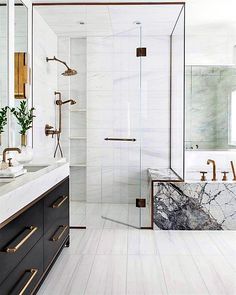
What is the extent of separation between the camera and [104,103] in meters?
Result: 5.16

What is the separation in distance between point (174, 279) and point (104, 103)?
102 inches

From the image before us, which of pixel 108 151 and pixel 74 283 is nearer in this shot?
pixel 74 283

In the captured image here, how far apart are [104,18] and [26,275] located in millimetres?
3350

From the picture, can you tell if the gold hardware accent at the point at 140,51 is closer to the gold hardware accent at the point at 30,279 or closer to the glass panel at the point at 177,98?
the glass panel at the point at 177,98

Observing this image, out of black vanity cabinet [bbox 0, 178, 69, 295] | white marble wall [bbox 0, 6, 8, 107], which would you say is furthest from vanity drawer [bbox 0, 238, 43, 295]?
white marble wall [bbox 0, 6, 8, 107]

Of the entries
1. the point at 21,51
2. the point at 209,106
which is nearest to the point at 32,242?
the point at 21,51

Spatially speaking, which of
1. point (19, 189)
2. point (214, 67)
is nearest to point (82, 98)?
point (214, 67)

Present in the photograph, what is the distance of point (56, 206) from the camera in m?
3.26

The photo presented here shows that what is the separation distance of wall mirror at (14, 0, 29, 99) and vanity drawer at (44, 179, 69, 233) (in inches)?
40.0

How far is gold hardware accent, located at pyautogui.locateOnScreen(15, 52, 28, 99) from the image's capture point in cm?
397

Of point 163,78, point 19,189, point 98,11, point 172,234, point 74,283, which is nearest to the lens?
point 19,189

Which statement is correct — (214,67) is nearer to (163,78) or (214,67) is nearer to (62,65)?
(163,78)

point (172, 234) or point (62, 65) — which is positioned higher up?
point (62, 65)

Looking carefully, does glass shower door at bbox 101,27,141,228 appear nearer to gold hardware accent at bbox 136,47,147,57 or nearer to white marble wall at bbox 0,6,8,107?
gold hardware accent at bbox 136,47,147,57
